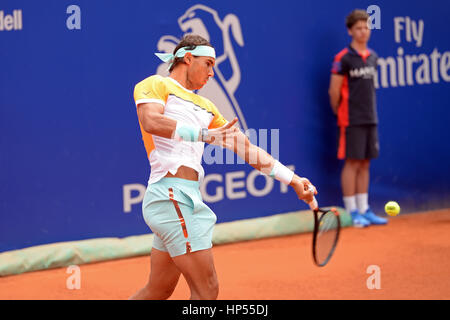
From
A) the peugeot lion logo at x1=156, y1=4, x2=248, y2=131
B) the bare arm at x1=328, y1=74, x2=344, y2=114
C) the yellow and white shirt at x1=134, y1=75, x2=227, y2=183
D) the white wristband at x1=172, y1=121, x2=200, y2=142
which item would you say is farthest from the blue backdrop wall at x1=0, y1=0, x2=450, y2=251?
the white wristband at x1=172, y1=121, x2=200, y2=142

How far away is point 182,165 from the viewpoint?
10.8 ft

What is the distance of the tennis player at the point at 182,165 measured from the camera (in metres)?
3.15

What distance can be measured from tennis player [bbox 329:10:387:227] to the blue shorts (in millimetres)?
Answer: 3822

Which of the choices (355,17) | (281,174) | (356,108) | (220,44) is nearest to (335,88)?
(356,108)

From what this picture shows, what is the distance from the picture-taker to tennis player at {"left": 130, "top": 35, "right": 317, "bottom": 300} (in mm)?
3152

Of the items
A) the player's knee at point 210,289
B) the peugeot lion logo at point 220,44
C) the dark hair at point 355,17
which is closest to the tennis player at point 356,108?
the dark hair at point 355,17

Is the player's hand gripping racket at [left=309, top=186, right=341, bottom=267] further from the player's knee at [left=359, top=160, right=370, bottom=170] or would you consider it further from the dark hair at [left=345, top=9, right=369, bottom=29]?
the dark hair at [left=345, top=9, right=369, bottom=29]

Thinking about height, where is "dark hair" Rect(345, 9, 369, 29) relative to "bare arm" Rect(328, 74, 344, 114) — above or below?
above

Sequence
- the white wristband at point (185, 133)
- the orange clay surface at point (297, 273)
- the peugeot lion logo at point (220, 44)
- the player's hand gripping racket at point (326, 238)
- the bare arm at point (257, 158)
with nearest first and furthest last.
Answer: the white wristband at point (185, 133), the bare arm at point (257, 158), the player's hand gripping racket at point (326, 238), the orange clay surface at point (297, 273), the peugeot lion logo at point (220, 44)

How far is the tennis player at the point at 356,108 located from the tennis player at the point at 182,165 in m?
3.53

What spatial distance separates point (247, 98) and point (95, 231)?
187 cm

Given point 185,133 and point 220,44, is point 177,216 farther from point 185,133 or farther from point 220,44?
point 220,44

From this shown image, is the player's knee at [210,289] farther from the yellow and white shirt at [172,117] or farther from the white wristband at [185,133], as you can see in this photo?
the white wristband at [185,133]
